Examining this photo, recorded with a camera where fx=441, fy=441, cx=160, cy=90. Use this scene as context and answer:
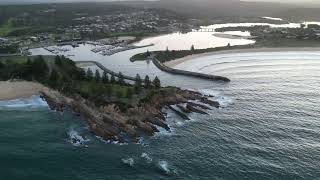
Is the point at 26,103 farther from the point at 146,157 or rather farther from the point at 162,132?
the point at 146,157

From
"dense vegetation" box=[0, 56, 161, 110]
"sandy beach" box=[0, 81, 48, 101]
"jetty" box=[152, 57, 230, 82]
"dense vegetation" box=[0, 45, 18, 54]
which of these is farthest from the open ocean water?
"dense vegetation" box=[0, 45, 18, 54]

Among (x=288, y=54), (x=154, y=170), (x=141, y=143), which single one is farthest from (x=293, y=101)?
(x=288, y=54)

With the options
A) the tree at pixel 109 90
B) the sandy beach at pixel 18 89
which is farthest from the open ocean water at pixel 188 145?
the tree at pixel 109 90

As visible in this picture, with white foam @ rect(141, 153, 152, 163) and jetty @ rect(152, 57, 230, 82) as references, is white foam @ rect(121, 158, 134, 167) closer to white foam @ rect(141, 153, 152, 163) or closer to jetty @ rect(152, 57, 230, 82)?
white foam @ rect(141, 153, 152, 163)

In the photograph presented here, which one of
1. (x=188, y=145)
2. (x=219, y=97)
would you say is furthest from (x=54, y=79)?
(x=188, y=145)

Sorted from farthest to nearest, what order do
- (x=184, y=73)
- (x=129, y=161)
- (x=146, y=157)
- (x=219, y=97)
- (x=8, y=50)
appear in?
(x=8, y=50)
(x=184, y=73)
(x=219, y=97)
(x=146, y=157)
(x=129, y=161)

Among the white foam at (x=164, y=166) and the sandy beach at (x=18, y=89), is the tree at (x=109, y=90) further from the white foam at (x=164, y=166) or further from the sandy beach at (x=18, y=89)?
the white foam at (x=164, y=166)
